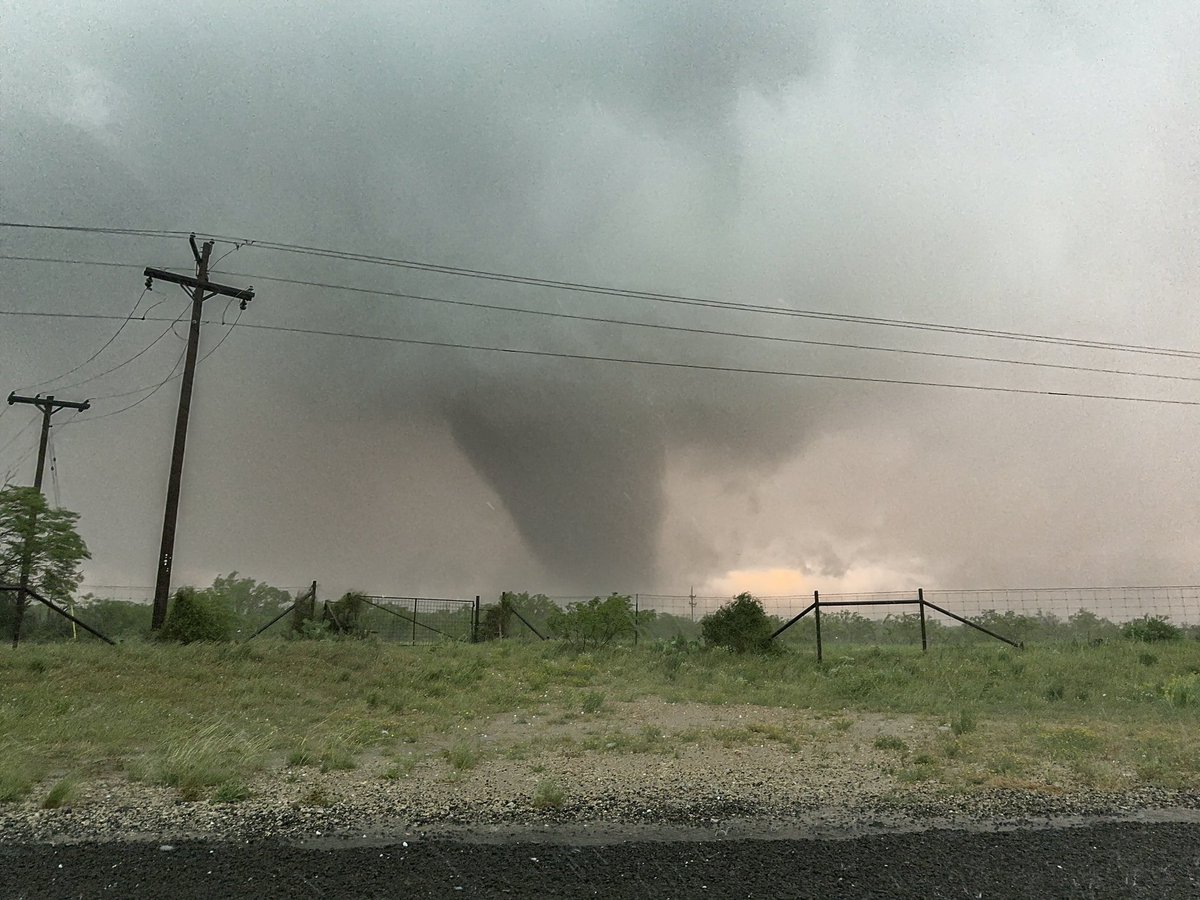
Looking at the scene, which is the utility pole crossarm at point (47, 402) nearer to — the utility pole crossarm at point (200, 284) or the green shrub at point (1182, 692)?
the utility pole crossarm at point (200, 284)

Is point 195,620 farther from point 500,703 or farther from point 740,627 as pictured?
point 740,627

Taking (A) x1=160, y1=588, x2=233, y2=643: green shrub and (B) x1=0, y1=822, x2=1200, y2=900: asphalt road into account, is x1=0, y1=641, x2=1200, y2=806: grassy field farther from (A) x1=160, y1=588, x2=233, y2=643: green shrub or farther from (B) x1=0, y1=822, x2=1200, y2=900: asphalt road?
(B) x1=0, y1=822, x2=1200, y2=900: asphalt road

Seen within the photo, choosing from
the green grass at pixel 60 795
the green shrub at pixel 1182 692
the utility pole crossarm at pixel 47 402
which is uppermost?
the utility pole crossarm at pixel 47 402

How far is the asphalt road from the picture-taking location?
498cm

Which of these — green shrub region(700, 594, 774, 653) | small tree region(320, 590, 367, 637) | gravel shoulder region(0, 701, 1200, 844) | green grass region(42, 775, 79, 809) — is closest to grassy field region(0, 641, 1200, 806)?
green grass region(42, 775, 79, 809)

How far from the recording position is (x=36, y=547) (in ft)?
107

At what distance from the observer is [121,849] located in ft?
18.6

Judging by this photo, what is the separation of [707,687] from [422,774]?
365 inches

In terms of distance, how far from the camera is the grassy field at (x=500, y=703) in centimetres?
859

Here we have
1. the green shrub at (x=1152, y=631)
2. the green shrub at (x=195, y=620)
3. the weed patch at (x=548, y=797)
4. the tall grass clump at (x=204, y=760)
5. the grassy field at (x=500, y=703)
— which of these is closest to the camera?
the weed patch at (x=548, y=797)

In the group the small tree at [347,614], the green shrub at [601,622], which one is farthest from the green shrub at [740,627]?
the small tree at [347,614]

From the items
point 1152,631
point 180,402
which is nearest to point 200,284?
point 180,402

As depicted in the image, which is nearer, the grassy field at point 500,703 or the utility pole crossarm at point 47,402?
the grassy field at point 500,703

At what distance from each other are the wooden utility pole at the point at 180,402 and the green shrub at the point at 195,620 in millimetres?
755
